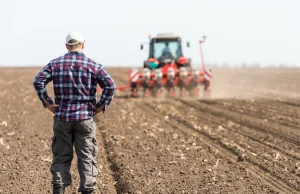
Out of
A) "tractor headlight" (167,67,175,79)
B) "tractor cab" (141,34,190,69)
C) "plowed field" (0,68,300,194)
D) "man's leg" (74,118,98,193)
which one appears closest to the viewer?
"man's leg" (74,118,98,193)

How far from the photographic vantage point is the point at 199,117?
44.1 feet

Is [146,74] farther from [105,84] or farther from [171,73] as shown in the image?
[105,84]

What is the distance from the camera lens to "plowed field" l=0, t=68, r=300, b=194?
6.52m

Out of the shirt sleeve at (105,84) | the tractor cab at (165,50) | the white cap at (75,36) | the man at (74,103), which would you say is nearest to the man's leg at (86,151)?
the man at (74,103)

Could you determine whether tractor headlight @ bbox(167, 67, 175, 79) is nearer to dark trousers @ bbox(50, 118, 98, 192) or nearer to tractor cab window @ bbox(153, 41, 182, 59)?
tractor cab window @ bbox(153, 41, 182, 59)

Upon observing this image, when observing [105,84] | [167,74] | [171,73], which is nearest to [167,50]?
[167,74]

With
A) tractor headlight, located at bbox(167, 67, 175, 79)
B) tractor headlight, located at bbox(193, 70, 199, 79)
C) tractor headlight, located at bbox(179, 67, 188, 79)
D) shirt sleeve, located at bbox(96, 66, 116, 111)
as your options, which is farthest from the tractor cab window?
shirt sleeve, located at bbox(96, 66, 116, 111)

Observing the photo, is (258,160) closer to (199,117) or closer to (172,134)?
(172,134)

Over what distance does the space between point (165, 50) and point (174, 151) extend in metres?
12.2

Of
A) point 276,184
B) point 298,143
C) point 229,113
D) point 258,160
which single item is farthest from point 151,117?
point 276,184

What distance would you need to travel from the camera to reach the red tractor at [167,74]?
18.7m

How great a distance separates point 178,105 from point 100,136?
21.5 feet

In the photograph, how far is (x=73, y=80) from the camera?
490cm

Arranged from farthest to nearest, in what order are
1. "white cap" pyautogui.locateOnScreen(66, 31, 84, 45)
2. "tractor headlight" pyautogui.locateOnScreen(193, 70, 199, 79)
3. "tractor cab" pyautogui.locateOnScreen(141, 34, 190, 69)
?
1. "tractor cab" pyautogui.locateOnScreen(141, 34, 190, 69)
2. "tractor headlight" pyautogui.locateOnScreen(193, 70, 199, 79)
3. "white cap" pyautogui.locateOnScreen(66, 31, 84, 45)
